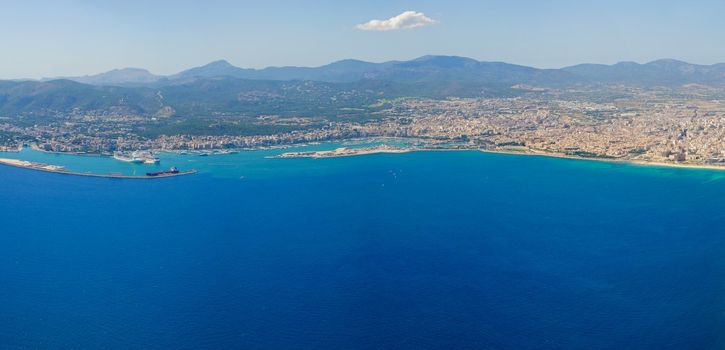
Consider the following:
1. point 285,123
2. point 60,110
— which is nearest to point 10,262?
point 285,123

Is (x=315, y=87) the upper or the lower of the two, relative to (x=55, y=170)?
upper

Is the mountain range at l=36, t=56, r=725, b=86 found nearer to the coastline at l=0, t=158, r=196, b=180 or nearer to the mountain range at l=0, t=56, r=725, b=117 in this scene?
the mountain range at l=0, t=56, r=725, b=117

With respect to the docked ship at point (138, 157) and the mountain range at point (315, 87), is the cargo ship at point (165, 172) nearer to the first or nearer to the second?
the docked ship at point (138, 157)

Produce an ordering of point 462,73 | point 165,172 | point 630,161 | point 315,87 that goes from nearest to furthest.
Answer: point 165,172 → point 630,161 → point 315,87 → point 462,73

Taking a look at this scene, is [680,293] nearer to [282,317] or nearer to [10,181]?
[282,317]

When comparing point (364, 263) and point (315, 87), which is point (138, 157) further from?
point (315, 87)

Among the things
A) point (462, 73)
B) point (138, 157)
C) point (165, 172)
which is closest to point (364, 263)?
point (165, 172)

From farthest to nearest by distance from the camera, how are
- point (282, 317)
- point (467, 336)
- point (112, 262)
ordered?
1. point (112, 262)
2. point (282, 317)
3. point (467, 336)

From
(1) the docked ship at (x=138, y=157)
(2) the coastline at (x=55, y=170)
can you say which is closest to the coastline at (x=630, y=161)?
(2) the coastline at (x=55, y=170)
